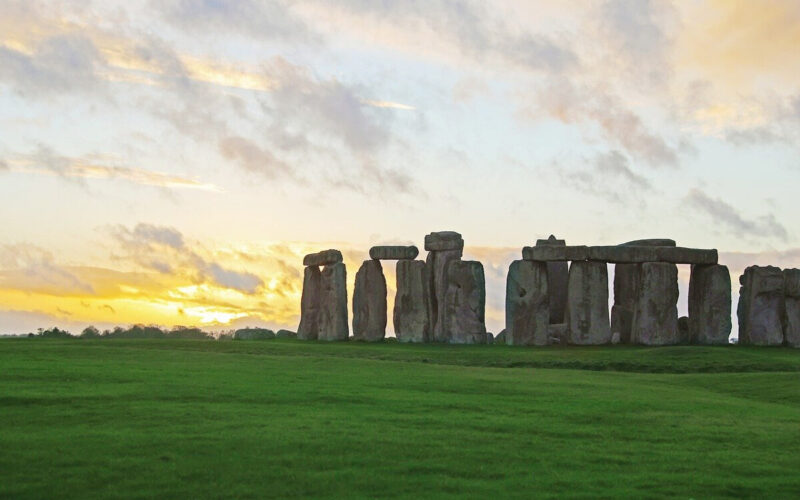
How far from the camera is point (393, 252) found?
4428 centimetres

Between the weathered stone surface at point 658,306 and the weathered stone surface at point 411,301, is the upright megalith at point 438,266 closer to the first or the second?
the weathered stone surface at point 411,301

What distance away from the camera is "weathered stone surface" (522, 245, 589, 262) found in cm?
4125

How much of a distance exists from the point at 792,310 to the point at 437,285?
13.5 meters

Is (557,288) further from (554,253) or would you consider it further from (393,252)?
(393,252)

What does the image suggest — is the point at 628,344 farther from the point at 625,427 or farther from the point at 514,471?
the point at 514,471

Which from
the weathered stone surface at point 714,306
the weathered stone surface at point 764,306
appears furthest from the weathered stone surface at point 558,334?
the weathered stone surface at point 764,306

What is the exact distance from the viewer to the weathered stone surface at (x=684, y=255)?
4172cm

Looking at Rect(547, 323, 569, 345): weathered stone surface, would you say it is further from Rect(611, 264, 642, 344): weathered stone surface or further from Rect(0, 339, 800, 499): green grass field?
Rect(0, 339, 800, 499): green grass field

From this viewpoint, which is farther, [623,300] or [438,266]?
[623,300]

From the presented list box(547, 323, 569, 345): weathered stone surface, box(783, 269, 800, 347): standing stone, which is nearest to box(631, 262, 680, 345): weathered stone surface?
box(547, 323, 569, 345): weathered stone surface

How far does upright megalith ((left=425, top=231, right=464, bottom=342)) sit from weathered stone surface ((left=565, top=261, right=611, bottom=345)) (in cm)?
473

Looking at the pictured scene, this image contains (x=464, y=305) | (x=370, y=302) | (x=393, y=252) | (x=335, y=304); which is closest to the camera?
(x=464, y=305)

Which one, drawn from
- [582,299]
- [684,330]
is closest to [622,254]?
[582,299]

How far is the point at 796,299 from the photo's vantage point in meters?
42.7
